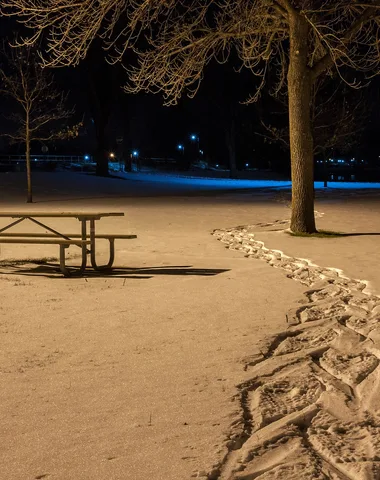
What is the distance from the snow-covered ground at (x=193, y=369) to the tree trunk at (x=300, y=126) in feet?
11.9

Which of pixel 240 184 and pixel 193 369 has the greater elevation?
pixel 193 369

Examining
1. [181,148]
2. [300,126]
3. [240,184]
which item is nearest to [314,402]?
[300,126]

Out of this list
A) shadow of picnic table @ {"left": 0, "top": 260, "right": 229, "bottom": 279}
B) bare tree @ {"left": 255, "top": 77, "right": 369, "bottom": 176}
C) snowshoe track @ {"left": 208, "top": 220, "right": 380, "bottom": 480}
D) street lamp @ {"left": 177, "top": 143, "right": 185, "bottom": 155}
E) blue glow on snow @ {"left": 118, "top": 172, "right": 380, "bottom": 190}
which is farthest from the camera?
street lamp @ {"left": 177, "top": 143, "right": 185, "bottom": 155}

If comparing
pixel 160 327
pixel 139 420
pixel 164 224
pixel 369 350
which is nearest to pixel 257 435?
pixel 139 420

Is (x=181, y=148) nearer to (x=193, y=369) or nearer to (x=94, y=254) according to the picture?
(x=94, y=254)

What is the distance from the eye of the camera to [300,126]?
14781 mm

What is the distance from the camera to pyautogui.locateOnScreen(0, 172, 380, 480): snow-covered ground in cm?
387

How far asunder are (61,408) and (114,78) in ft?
140

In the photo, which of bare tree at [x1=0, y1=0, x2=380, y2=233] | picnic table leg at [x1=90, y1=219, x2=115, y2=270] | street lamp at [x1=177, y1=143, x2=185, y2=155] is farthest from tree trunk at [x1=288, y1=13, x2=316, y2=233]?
street lamp at [x1=177, y1=143, x2=185, y2=155]

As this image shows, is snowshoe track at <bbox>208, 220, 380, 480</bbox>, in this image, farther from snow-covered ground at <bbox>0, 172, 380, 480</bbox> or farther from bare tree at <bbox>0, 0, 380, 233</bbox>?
bare tree at <bbox>0, 0, 380, 233</bbox>

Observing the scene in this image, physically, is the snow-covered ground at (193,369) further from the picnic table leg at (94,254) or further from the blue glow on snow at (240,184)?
the blue glow on snow at (240,184)

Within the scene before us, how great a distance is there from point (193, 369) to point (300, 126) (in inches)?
403

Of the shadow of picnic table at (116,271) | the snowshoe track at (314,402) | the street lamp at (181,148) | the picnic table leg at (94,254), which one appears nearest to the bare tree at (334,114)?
the shadow of picnic table at (116,271)

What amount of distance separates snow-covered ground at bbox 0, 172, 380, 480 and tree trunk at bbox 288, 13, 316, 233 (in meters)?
3.61
